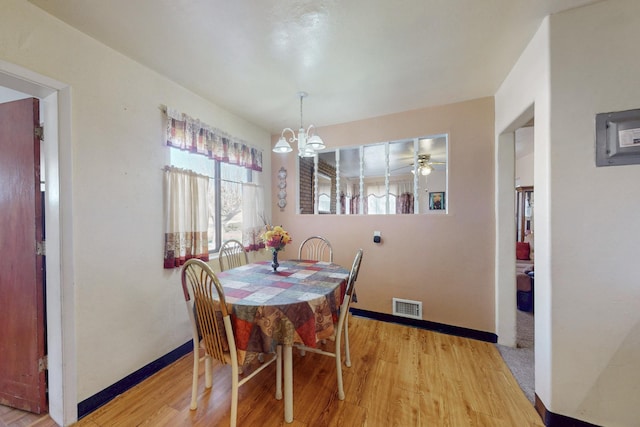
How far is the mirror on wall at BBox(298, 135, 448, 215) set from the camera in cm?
298

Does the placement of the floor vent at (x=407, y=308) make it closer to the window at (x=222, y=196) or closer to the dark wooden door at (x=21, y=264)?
the window at (x=222, y=196)

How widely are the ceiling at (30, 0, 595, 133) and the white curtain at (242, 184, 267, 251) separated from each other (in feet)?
3.83

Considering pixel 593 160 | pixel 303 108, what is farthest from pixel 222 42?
pixel 593 160

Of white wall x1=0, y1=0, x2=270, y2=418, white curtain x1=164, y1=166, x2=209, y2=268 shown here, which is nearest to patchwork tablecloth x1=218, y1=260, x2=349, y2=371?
white curtain x1=164, y1=166, x2=209, y2=268

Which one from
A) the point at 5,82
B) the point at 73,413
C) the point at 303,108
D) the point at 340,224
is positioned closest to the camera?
the point at 5,82

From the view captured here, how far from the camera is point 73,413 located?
1.48 m

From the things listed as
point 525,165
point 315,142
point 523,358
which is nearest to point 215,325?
point 315,142

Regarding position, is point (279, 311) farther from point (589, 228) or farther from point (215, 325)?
point (589, 228)

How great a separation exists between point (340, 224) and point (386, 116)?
1.48 m

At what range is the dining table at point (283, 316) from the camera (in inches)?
54.5

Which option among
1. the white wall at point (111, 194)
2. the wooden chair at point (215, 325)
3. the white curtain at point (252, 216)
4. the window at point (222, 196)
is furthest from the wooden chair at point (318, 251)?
the wooden chair at point (215, 325)

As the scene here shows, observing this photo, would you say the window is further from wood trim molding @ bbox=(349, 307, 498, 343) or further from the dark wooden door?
wood trim molding @ bbox=(349, 307, 498, 343)

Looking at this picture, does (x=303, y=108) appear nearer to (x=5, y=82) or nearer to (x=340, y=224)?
(x=340, y=224)

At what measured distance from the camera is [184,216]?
7.24 feet
